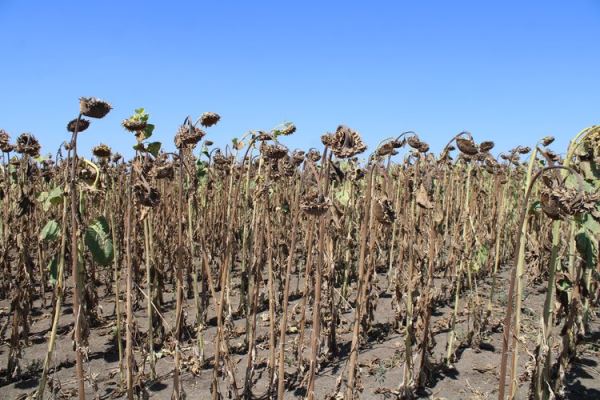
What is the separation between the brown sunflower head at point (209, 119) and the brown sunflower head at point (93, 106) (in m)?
0.97

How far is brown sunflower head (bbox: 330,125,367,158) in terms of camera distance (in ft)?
6.59

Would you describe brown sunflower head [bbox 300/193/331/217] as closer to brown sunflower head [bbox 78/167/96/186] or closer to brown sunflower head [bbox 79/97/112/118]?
brown sunflower head [bbox 79/97/112/118]

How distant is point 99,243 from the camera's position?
232 centimetres

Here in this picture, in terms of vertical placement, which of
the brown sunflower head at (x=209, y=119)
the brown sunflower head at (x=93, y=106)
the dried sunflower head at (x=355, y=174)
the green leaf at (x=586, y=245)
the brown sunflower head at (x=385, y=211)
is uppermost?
the brown sunflower head at (x=209, y=119)

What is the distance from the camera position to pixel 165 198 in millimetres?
5961

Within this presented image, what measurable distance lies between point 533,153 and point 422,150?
1.57 meters

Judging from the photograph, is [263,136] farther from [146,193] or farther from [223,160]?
[223,160]

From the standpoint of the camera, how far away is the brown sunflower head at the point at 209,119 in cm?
300

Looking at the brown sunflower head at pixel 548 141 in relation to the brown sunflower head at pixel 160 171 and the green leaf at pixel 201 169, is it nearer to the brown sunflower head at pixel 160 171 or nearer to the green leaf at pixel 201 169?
the green leaf at pixel 201 169

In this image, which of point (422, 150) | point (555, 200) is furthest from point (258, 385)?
point (555, 200)

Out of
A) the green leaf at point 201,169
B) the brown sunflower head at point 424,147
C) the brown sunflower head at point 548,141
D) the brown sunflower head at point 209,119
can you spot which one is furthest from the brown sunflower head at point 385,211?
the green leaf at point 201,169

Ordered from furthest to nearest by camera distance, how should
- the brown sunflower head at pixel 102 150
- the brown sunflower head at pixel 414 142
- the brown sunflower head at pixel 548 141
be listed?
the brown sunflower head at pixel 548 141 → the brown sunflower head at pixel 414 142 → the brown sunflower head at pixel 102 150

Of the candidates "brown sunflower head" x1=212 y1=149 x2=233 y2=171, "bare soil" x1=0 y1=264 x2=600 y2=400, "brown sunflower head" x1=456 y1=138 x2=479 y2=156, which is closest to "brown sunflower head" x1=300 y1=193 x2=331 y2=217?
"bare soil" x1=0 y1=264 x2=600 y2=400

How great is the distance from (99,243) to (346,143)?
4.17 ft
